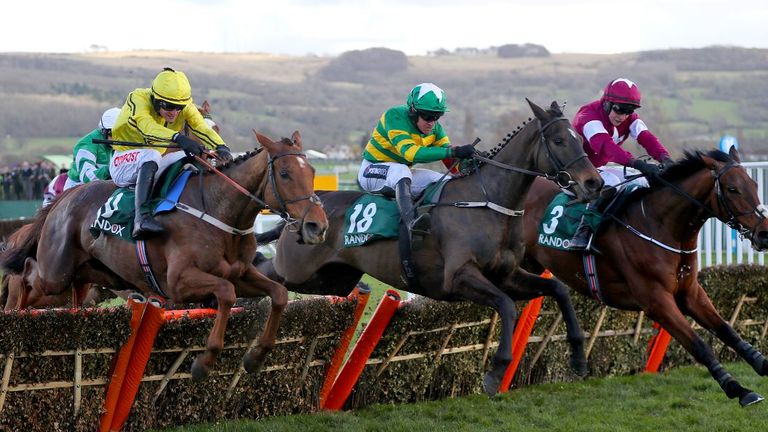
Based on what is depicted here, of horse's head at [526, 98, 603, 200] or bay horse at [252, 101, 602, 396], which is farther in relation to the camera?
bay horse at [252, 101, 602, 396]

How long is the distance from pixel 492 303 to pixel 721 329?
1533mm

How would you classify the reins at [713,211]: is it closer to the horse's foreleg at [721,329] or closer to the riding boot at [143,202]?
the horse's foreleg at [721,329]

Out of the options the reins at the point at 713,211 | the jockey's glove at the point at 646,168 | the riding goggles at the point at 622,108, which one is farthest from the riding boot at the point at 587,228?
the riding goggles at the point at 622,108

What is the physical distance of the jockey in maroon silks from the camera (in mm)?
7332

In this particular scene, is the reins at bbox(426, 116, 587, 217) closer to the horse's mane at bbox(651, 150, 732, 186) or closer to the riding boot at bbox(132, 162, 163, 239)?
the horse's mane at bbox(651, 150, 732, 186)

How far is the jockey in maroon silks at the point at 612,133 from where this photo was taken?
733 cm

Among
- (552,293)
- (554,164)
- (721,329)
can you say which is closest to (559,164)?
(554,164)

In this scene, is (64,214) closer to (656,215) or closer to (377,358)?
(377,358)

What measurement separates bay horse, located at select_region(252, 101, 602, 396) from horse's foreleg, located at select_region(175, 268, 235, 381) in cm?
128

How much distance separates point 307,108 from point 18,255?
75488 mm

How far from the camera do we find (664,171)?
7.20 meters

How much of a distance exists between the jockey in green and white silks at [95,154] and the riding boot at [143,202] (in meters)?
1.64

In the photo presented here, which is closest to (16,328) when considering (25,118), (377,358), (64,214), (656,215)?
(64,214)

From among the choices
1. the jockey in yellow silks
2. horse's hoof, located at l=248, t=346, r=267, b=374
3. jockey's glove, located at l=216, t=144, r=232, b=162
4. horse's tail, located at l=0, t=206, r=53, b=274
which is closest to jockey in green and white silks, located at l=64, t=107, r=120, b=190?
horse's tail, located at l=0, t=206, r=53, b=274
